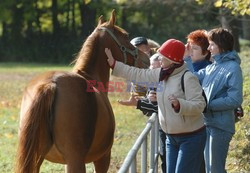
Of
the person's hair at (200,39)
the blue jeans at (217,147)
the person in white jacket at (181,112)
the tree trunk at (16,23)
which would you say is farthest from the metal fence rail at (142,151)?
the tree trunk at (16,23)

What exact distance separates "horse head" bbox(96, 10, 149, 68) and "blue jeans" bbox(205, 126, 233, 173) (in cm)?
131

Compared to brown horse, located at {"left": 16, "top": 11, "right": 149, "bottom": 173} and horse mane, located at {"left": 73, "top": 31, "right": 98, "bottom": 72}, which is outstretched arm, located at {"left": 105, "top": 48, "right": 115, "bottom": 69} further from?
brown horse, located at {"left": 16, "top": 11, "right": 149, "bottom": 173}

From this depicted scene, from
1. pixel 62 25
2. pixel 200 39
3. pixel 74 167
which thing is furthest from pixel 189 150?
pixel 62 25

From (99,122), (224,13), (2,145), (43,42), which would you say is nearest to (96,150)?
(99,122)

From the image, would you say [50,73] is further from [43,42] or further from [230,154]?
[43,42]

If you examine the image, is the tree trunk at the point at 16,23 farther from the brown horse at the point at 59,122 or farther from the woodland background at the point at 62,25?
the brown horse at the point at 59,122

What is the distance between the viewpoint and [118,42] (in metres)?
6.41

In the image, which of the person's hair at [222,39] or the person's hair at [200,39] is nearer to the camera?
the person's hair at [222,39]

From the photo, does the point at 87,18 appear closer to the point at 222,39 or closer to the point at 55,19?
the point at 55,19

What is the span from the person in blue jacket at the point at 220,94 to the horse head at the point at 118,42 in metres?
1.10

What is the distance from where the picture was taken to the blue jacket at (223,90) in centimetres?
557

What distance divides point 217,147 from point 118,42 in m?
1.62

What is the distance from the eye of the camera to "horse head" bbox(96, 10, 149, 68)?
6332 mm

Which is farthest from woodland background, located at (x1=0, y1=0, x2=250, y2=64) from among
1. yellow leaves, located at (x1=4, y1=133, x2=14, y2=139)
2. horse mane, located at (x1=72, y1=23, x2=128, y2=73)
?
horse mane, located at (x1=72, y1=23, x2=128, y2=73)
